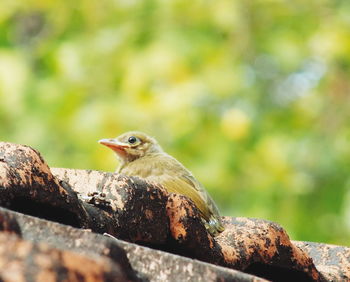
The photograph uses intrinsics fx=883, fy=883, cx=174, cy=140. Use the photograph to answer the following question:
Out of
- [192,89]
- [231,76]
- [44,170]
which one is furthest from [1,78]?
[44,170]

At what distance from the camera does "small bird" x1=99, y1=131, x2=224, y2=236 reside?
10.1ft

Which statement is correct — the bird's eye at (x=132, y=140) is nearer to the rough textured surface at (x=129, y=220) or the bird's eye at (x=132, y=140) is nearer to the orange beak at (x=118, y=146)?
the orange beak at (x=118, y=146)

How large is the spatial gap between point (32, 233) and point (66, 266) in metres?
0.16

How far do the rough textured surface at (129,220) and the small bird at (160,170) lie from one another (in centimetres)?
34

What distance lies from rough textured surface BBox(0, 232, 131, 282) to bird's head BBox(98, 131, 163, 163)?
3778 millimetres

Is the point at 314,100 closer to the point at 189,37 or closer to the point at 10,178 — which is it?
the point at 189,37

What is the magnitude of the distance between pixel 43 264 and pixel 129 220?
64 centimetres

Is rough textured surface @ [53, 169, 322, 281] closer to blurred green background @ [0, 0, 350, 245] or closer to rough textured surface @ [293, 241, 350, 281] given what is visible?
rough textured surface @ [293, 241, 350, 281]

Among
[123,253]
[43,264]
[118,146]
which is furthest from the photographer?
[118,146]

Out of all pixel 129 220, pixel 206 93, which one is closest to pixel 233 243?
pixel 129 220

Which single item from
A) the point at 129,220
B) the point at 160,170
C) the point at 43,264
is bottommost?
the point at 43,264

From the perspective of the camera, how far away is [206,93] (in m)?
7.10

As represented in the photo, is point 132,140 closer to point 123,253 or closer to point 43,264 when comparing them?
point 123,253

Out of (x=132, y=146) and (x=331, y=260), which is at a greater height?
(x=132, y=146)
